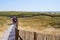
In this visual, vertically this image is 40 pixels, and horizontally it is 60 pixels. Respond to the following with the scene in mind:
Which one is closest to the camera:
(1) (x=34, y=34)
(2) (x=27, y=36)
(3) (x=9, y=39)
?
(1) (x=34, y=34)

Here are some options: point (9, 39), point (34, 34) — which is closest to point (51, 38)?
point (34, 34)

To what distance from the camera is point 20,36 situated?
1049 cm

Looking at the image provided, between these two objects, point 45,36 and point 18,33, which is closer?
point 45,36

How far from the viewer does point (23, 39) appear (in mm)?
10586

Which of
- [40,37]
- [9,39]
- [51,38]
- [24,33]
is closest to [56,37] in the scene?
[51,38]

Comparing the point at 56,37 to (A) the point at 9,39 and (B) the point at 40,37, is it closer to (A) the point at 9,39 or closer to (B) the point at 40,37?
(B) the point at 40,37

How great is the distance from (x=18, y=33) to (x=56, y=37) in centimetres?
226

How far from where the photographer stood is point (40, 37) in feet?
30.0

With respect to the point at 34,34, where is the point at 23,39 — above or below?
below

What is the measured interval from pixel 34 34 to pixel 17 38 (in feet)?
4.00

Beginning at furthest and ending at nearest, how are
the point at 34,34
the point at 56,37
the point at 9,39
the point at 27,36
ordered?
the point at 9,39
the point at 27,36
the point at 34,34
the point at 56,37

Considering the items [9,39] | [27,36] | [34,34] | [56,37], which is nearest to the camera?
[56,37]

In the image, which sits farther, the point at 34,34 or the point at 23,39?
the point at 23,39

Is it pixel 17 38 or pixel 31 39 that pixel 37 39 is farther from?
pixel 17 38
